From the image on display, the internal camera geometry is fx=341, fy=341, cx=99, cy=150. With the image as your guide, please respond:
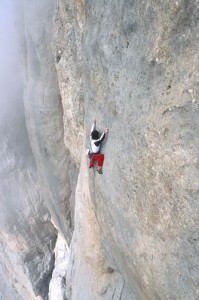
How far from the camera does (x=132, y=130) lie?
475 centimetres

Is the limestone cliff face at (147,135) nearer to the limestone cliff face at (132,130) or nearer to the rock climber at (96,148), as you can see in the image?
the limestone cliff face at (132,130)

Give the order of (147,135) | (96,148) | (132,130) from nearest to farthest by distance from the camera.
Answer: (147,135), (132,130), (96,148)

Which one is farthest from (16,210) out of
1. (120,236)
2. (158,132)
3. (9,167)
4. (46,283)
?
(158,132)

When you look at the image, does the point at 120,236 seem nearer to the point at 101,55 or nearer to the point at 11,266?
the point at 101,55

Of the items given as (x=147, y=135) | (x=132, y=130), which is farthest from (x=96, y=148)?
(x=147, y=135)

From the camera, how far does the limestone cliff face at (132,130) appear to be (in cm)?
378

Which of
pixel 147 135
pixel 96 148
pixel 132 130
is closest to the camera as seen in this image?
pixel 147 135

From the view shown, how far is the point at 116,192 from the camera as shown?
5520 millimetres

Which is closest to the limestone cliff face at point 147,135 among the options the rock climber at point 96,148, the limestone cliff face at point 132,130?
the limestone cliff face at point 132,130

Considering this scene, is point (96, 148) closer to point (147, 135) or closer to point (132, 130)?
point (132, 130)

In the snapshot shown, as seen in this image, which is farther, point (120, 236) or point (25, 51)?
point (25, 51)

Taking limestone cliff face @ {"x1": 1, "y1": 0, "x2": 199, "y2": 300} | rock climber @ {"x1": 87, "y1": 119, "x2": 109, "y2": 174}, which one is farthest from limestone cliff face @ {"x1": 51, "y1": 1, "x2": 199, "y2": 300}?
rock climber @ {"x1": 87, "y1": 119, "x2": 109, "y2": 174}

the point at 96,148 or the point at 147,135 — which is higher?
the point at 147,135

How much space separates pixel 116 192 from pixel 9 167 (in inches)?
327
